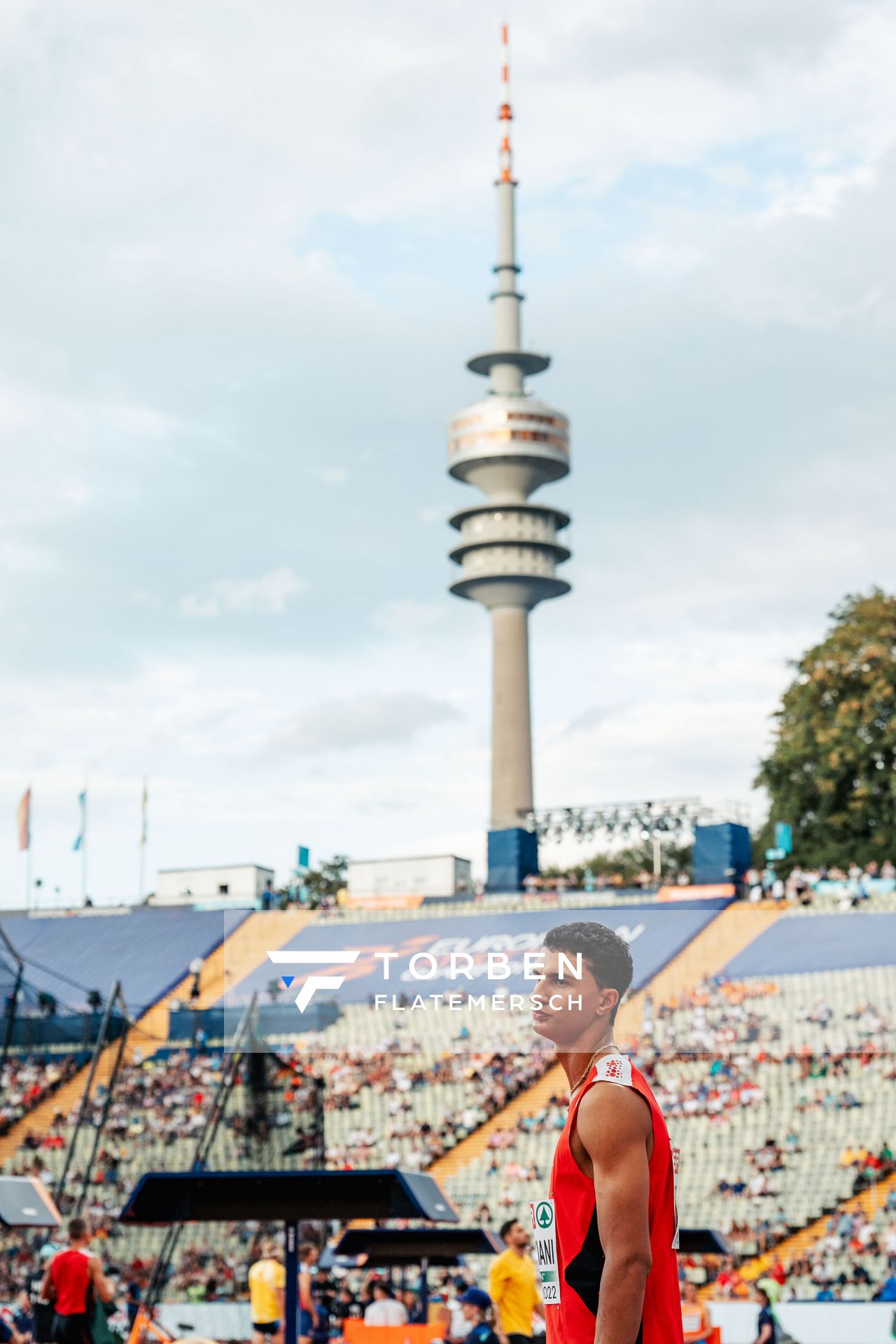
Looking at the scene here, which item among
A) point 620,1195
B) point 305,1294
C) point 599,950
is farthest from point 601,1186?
point 305,1294

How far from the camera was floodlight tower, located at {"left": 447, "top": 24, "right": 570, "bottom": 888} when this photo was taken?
311 ft

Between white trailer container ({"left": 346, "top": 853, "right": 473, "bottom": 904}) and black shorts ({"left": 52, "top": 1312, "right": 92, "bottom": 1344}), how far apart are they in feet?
169

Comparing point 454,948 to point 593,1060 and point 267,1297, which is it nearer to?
point 267,1297

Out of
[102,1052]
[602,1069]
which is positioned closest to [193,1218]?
[602,1069]

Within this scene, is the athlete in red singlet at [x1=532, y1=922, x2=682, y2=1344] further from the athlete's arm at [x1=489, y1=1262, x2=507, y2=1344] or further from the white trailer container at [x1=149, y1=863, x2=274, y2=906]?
the white trailer container at [x1=149, y1=863, x2=274, y2=906]

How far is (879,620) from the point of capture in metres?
59.7

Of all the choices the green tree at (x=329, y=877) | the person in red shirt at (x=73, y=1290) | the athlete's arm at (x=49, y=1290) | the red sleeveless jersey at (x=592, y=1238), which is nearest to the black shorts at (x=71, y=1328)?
the person in red shirt at (x=73, y=1290)

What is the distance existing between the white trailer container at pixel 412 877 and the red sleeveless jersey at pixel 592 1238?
5925cm

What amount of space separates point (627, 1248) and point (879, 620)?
5811 centimetres

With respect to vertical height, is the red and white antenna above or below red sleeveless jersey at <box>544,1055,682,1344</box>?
above

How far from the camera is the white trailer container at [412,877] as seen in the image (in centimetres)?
6412

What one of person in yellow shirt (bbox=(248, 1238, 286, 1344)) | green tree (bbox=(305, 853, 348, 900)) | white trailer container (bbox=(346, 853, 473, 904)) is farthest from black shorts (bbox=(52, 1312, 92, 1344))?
green tree (bbox=(305, 853, 348, 900))

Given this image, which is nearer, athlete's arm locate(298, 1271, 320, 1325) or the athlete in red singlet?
the athlete in red singlet

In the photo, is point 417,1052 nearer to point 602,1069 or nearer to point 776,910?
point 776,910
